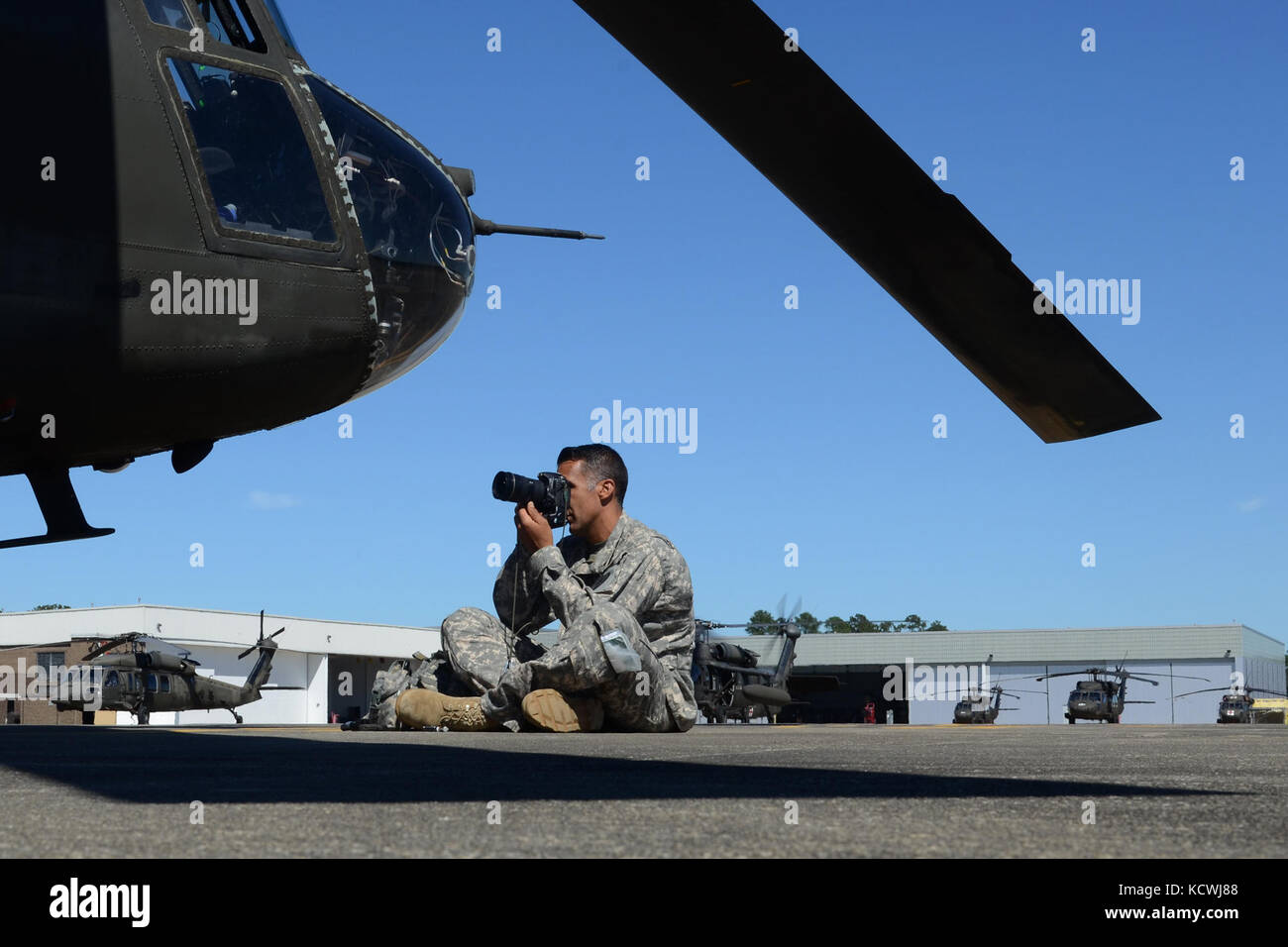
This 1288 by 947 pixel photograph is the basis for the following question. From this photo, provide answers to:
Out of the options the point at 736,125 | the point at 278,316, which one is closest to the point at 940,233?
the point at 736,125

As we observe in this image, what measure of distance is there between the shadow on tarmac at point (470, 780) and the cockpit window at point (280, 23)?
2.80m

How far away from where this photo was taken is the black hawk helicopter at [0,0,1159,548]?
14.2 ft

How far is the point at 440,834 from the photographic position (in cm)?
192

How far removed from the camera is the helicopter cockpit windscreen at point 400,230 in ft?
16.6

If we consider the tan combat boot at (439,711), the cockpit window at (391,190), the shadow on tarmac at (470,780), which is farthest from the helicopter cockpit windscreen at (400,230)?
the tan combat boot at (439,711)

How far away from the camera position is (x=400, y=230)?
5.16 m

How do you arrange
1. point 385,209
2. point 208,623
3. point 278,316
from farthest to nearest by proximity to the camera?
point 208,623, point 385,209, point 278,316

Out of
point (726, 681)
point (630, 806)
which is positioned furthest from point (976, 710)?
point (630, 806)

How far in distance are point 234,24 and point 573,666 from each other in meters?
3.12

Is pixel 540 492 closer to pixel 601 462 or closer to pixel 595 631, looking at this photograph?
pixel 601 462

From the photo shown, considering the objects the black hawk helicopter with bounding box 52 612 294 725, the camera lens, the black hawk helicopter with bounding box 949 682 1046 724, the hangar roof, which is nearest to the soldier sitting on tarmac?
the camera lens

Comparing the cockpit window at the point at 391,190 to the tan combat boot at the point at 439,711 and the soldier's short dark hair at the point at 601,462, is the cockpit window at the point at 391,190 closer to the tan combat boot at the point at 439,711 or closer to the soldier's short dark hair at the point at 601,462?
the soldier's short dark hair at the point at 601,462
